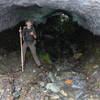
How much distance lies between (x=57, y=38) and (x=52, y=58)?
198 cm

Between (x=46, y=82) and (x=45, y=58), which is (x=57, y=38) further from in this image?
(x=46, y=82)

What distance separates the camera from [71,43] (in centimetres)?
1056

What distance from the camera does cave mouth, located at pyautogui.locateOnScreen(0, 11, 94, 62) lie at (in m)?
9.64

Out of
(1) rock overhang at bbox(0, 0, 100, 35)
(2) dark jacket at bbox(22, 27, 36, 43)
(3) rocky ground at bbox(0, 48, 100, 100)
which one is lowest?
(3) rocky ground at bbox(0, 48, 100, 100)

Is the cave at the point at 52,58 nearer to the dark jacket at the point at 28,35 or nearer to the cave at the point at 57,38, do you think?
the cave at the point at 57,38

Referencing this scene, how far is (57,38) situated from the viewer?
11.1 metres

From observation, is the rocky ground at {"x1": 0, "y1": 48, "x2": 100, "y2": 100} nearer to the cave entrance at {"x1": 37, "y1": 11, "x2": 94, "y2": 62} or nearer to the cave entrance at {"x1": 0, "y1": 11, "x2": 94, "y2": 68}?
the cave entrance at {"x1": 0, "y1": 11, "x2": 94, "y2": 68}

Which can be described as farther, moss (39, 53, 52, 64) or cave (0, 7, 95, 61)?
cave (0, 7, 95, 61)

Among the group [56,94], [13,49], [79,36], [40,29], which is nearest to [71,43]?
[79,36]

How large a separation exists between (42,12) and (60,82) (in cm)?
297

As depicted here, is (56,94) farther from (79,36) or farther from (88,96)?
(79,36)

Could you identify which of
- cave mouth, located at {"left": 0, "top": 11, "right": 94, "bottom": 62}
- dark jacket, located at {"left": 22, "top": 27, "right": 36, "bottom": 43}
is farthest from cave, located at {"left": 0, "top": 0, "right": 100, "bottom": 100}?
dark jacket, located at {"left": 22, "top": 27, "right": 36, "bottom": 43}

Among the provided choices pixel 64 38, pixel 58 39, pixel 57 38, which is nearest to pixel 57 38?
pixel 57 38

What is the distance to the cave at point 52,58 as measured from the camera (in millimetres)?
6973
